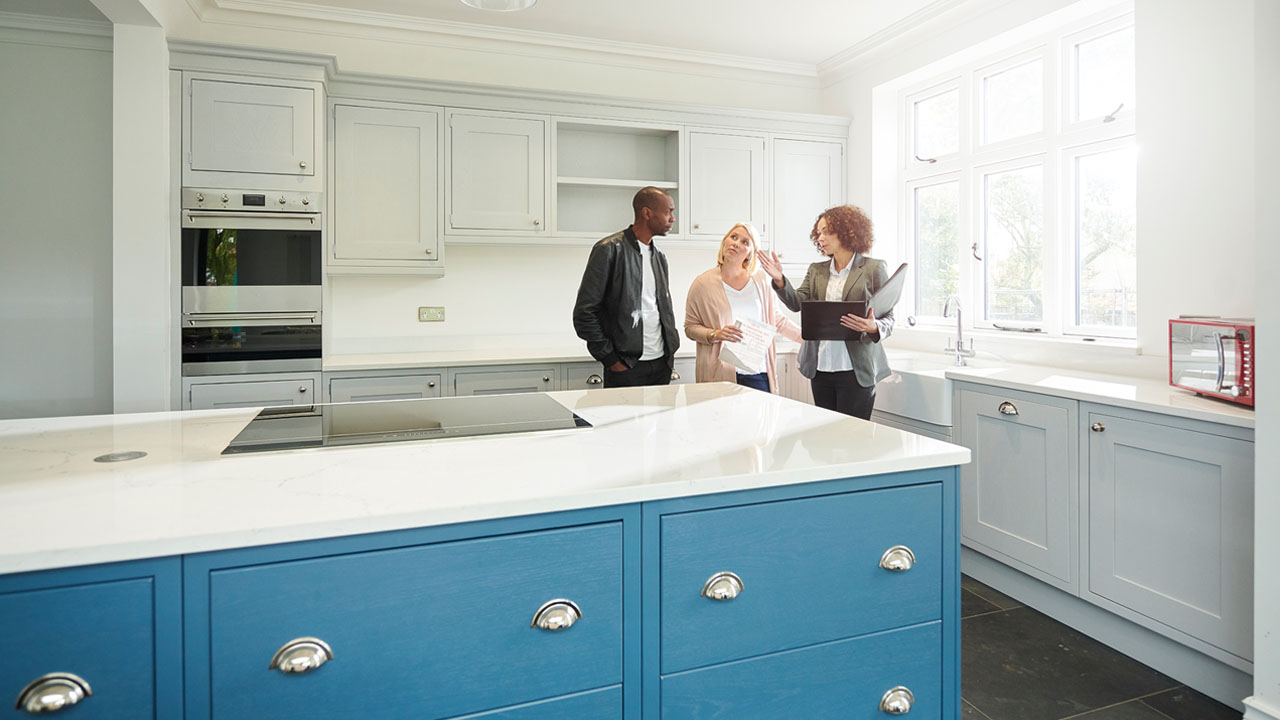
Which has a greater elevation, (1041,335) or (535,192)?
(535,192)

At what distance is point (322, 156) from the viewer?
3.40m

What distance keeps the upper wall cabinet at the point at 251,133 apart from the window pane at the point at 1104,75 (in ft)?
11.6

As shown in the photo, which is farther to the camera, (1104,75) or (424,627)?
(1104,75)

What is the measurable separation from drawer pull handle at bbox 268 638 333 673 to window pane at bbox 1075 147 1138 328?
3376 millimetres

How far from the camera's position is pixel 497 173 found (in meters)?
3.89

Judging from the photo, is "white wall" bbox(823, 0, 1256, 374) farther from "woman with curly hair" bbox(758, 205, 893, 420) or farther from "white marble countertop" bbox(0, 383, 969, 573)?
"white marble countertop" bbox(0, 383, 969, 573)

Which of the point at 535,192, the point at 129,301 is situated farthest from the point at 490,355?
the point at 129,301

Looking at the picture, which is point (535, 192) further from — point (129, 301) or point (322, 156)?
point (129, 301)

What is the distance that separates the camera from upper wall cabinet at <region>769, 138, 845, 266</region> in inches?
178

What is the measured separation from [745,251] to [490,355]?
1635 mm

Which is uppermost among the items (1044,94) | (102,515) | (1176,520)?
(1044,94)

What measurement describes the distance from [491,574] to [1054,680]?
2.01 m

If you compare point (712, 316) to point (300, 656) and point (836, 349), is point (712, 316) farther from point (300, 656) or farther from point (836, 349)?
point (300, 656)

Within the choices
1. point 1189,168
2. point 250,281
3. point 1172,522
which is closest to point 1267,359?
point 1172,522
